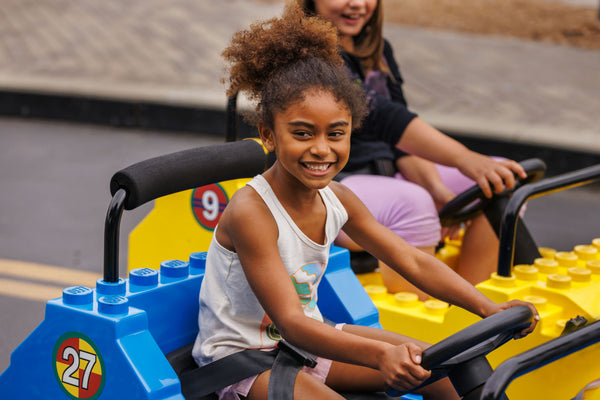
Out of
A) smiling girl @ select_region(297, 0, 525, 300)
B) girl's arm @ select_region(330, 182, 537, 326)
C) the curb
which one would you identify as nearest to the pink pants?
smiling girl @ select_region(297, 0, 525, 300)

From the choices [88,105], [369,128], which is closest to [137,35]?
[88,105]

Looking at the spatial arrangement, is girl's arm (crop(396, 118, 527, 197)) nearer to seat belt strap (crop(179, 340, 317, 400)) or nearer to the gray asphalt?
seat belt strap (crop(179, 340, 317, 400))

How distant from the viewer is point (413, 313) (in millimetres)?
2186

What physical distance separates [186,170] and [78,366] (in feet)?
1.40

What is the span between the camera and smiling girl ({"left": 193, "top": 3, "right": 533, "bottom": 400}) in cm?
147

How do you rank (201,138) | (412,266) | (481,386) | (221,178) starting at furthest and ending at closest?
(201,138)
(221,178)
(412,266)
(481,386)

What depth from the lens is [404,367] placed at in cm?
130

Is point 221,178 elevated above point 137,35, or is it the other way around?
point 221,178

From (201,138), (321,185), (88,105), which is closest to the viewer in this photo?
(321,185)

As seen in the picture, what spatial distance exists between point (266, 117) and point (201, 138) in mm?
4151

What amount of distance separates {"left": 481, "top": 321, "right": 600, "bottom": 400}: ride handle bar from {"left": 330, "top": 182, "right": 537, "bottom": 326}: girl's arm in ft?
0.66

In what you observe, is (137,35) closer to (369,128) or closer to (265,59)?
(369,128)

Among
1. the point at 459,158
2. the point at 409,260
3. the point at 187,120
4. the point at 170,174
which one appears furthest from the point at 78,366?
the point at 187,120

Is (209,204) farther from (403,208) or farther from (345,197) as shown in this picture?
(345,197)
